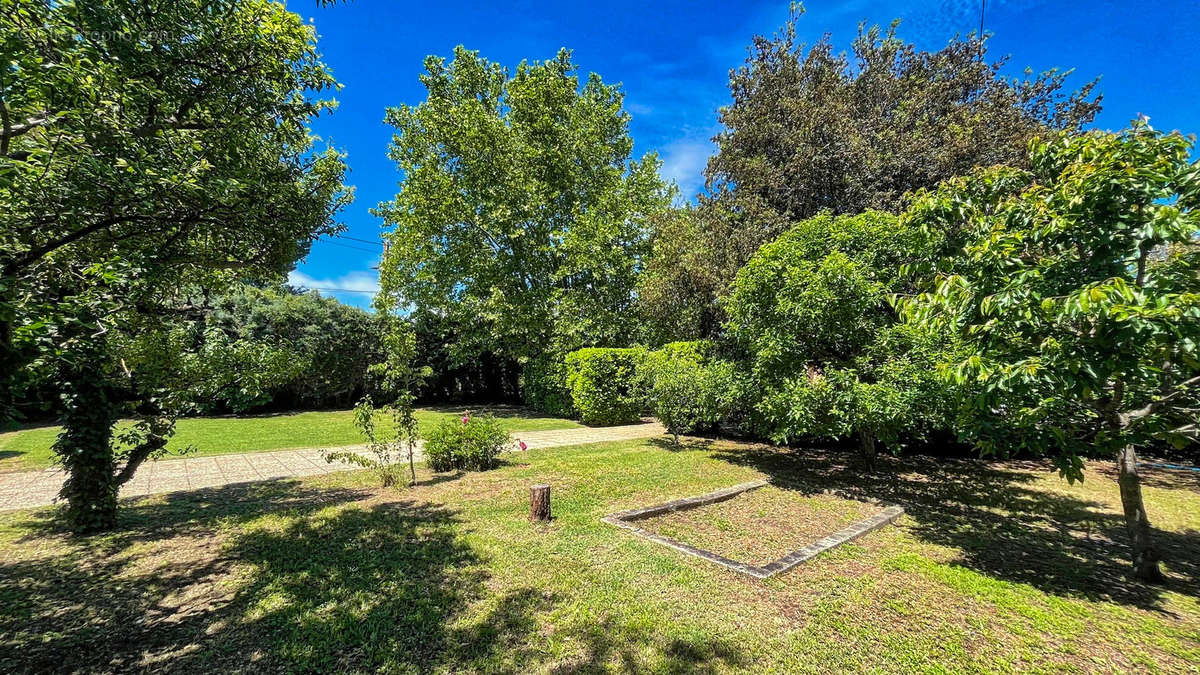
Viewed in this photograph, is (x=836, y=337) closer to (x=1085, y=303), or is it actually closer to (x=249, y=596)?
(x=1085, y=303)

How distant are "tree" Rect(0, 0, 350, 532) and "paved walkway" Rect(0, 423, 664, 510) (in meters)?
2.13

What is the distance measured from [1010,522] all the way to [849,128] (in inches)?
348

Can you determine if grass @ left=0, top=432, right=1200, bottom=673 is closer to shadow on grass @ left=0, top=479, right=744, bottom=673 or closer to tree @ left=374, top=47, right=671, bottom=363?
shadow on grass @ left=0, top=479, right=744, bottom=673

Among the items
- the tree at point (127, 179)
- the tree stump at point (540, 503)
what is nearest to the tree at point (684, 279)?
the tree stump at point (540, 503)

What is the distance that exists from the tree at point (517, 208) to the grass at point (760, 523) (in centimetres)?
1034

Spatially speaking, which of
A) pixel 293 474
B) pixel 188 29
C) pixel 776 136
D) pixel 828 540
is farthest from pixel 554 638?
pixel 776 136

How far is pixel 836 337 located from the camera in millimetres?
6559

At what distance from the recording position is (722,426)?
42.5 feet

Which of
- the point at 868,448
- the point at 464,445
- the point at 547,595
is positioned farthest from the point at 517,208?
the point at 547,595

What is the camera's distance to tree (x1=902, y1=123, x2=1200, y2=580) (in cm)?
277

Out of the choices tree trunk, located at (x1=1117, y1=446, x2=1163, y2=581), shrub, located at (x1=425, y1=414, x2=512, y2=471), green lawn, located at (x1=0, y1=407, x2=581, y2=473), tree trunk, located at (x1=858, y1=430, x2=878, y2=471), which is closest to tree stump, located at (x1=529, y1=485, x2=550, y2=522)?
shrub, located at (x1=425, y1=414, x2=512, y2=471)

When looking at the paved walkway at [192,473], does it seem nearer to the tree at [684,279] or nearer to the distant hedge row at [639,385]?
the distant hedge row at [639,385]

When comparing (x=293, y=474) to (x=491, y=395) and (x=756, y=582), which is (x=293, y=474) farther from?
(x=491, y=395)

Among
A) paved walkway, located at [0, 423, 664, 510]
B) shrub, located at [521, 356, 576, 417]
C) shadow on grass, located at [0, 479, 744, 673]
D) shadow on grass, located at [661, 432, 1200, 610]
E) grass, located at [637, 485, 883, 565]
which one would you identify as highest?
shrub, located at [521, 356, 576, 417]
